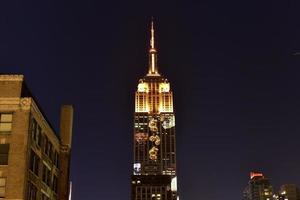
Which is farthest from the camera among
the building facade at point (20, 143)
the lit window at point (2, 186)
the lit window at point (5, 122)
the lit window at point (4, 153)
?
the lit window at point (5, 122)

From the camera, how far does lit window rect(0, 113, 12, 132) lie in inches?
2317

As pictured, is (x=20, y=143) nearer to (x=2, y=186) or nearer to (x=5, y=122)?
(x=5, y=122)

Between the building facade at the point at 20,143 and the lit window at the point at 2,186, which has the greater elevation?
the building facade at the point at 20,143

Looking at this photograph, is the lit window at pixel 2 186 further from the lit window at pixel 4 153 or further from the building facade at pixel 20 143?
the lit window at pixel 4 153

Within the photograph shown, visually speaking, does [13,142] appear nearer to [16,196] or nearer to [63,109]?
[16,196]

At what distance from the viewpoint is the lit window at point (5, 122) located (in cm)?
5884

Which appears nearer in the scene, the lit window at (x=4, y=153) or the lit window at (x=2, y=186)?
the lit window at (x=2, y=186)

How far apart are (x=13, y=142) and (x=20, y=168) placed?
2.91 m

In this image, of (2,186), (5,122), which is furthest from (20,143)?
(2,186)

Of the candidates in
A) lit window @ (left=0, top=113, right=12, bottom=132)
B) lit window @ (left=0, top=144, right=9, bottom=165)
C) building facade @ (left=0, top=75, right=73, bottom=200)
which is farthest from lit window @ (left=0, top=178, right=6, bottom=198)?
lit window @ (left=0, top=113, right=12, bottom=132)

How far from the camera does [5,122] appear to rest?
5922 centimetres

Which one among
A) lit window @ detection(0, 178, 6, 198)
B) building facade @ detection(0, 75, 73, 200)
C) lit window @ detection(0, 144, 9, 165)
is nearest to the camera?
lit window @ detection(0, 178, 6, 198)

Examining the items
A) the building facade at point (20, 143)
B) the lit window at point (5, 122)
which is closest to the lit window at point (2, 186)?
the building facade at point (20, 143)

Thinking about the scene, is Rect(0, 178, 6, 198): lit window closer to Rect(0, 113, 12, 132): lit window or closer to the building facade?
the building facade
